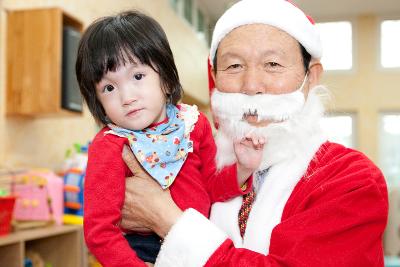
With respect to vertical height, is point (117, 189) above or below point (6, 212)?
above

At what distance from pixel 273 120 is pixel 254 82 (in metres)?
0.12

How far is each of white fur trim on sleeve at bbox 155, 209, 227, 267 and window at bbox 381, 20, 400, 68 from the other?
10153 mm

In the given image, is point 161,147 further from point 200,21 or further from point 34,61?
point 200,21

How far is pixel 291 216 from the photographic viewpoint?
140 centimetres

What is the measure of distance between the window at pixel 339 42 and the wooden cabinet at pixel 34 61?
8.18 m

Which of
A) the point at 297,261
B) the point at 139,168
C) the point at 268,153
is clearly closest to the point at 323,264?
the point at 297,261

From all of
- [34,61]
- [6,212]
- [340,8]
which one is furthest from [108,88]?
[340,8]

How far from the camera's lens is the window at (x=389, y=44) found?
10.8 m

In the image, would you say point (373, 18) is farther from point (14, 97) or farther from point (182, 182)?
point (182, 182)

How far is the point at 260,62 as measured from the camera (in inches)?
60.9

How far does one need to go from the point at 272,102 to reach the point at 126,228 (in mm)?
559

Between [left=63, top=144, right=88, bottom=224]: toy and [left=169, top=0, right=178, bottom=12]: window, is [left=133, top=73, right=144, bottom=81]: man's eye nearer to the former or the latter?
[left=63, top=144, right=88, bottom=224]: toy

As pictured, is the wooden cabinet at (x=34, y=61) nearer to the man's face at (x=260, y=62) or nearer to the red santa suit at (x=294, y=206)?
the red santa suit at (x=294, y=206)

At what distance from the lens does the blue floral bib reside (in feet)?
5.01
